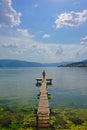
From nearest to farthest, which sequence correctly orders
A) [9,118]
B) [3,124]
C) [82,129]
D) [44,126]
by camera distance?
[44,126]
[82,129]
[3,124]
[9,118]

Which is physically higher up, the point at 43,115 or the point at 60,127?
the point at 43,115

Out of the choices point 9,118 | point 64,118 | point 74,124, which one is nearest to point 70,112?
point 64,118

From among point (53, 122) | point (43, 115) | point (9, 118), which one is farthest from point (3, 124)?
point (43, 115)

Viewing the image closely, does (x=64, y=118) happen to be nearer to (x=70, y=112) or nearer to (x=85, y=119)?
(x=85, y=119)

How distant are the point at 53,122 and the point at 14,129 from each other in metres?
5.47

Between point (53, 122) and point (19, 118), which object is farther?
point (19, 118)

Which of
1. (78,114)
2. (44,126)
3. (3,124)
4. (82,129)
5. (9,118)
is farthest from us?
(78,114)

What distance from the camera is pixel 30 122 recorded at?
19.8 m

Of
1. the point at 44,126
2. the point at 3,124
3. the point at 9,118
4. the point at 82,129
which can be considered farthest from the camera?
the point at 9,118

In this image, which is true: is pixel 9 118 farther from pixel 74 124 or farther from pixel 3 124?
pixel 74 124

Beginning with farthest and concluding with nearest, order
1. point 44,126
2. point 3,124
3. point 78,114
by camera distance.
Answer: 1. point 78,114
2. point 3,124
3. point 44,126

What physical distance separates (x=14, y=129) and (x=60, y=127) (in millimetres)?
4681

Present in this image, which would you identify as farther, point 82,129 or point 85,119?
point 85,119

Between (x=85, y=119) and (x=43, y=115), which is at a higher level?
(x=43, y=115)
